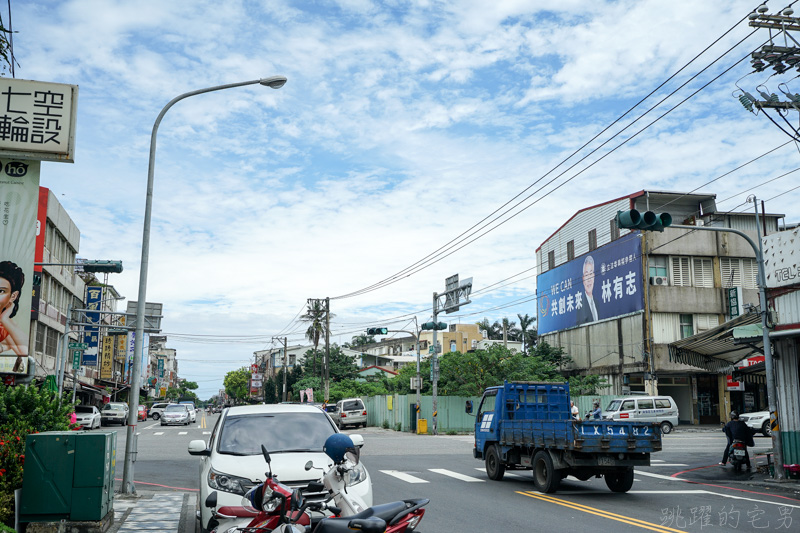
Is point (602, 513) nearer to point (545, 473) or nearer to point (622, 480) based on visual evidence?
point (545, 473)

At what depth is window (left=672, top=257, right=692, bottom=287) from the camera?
47.8 metres

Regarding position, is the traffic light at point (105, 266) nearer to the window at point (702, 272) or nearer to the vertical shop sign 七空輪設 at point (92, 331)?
the vertical shop sign 七空輪設 at point (92, 331)

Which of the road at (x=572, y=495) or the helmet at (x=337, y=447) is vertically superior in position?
the helmet at (x=337, y=447)

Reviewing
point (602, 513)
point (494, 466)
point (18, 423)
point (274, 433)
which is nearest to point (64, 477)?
point (18, 423)

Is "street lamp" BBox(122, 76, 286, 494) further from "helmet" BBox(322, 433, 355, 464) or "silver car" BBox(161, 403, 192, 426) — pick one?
"silver car" BBox(161, 403, 192, 426)

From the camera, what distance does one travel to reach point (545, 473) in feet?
48.6

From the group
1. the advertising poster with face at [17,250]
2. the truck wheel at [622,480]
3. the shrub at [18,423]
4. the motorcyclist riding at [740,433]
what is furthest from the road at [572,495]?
the shrub at [18,423]

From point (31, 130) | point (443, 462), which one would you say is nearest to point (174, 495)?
point (31, 130)

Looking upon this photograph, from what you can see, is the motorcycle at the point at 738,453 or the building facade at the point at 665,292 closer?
the motorcycle at the point at 738,453

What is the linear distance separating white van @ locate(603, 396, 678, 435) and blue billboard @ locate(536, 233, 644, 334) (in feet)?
30.4

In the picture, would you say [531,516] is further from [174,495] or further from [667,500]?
[174,495]

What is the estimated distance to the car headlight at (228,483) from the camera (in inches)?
309

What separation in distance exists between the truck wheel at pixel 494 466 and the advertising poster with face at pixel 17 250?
10959mm

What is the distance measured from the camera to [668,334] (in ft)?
153
